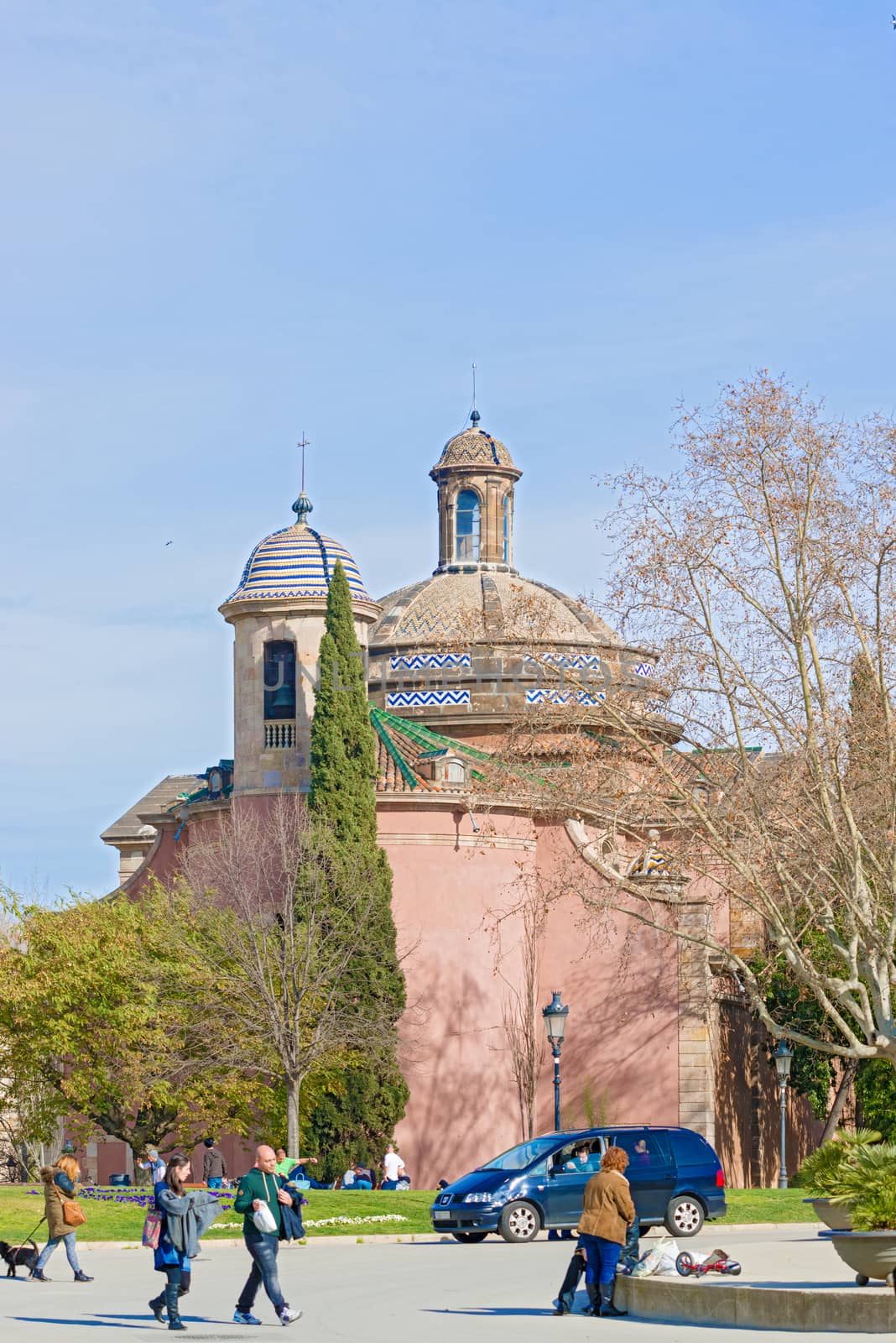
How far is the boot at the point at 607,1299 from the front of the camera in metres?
17.5

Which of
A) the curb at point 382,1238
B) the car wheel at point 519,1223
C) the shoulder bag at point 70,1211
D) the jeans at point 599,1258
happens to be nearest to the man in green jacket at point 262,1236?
the jeans at point 599,1258

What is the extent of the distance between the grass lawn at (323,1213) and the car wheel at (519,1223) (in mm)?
2386

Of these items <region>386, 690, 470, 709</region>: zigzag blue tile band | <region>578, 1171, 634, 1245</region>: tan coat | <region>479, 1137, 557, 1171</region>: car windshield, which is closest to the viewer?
<region>578, 1171, 634, 1245</region>: tan coat

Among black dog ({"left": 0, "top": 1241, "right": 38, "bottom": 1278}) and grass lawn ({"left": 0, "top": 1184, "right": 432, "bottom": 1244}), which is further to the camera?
grass lawn ({"left": 0, "top": 1184, "right": 432, "bottom": 1244})

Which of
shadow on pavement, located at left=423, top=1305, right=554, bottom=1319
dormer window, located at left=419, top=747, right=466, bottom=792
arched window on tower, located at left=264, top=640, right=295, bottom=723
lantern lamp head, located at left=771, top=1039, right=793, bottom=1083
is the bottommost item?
shadow on pavement, located at left=423, top=1305, right=554, bottom=1319

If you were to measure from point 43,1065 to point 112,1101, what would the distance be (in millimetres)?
1755

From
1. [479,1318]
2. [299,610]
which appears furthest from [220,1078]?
[479,1318]

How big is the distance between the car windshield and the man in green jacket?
979 cm

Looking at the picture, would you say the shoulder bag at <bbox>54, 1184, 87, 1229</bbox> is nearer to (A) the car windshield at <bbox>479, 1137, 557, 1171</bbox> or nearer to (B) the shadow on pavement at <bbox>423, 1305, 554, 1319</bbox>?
(B) the shadow on pavement at <bbox>423, 1305, 554, 1319</bbox>

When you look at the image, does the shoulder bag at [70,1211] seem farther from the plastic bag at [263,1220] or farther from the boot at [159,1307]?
the plastic bag at [263,1220]

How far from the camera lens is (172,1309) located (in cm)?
1677

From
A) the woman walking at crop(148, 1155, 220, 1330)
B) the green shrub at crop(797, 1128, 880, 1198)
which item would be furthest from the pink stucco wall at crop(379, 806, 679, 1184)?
the woman walking at crop(148, 1155, 220, 1330)

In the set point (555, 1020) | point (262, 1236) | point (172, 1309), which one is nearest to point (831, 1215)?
point (262, 1236)

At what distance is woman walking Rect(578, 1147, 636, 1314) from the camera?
56.7 feet
